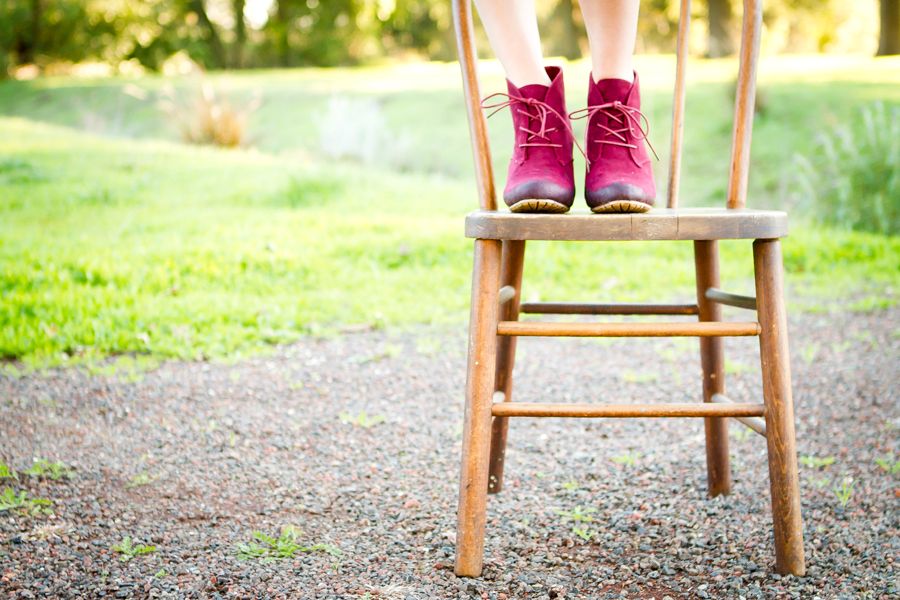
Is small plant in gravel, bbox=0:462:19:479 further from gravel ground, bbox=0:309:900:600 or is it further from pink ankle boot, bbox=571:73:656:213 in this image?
pink ankle boot, bbox=571:73:656:213

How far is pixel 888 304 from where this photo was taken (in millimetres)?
4695

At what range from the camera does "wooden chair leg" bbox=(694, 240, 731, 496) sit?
2.20 meters

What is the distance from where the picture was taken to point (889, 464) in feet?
8.11

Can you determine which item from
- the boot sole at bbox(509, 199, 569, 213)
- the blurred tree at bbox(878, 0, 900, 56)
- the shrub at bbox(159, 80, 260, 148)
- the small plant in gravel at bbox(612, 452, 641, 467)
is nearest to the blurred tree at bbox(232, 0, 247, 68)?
the shrub at bbox(159, 80, 260, 148)

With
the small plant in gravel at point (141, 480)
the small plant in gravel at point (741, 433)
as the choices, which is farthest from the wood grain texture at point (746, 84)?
the small plant in gravel at point (141, 480)

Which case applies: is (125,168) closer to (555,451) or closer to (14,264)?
(14,264)

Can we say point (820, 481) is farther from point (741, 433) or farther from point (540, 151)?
point (540, 151)

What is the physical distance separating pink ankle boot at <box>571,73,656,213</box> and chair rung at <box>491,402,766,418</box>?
42cm

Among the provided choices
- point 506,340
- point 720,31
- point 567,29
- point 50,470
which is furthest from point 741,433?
point 567,29

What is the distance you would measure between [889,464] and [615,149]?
4.51 feet

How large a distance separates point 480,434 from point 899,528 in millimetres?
1105

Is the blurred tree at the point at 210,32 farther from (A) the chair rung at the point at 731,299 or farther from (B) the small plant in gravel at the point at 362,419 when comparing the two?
(A) the chair rung at the point at 731,299

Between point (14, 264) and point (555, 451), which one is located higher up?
point (14, 264)

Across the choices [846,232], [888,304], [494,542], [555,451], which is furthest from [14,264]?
[846,232]
